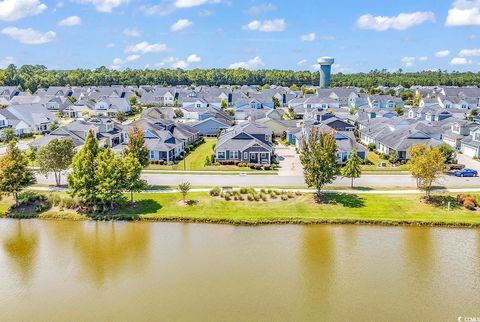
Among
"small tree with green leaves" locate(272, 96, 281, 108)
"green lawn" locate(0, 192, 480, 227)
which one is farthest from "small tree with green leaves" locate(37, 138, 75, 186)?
"small tree with green leaves" locate(272, 96, 281, 108)

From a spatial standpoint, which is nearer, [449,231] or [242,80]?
[449,231]

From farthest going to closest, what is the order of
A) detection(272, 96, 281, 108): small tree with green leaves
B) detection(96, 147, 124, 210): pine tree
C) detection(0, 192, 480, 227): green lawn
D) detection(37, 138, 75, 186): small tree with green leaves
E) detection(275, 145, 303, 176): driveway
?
detection(272, 96, 281, 108): small tree with green leaves
detection(275, 145, 303, 176): driveway
detection(37, 138, 75, 186): small tree with green leaves
detection(96, 147, 124, 210): pine tree
detection(0, 192, 480, 227): green lawn

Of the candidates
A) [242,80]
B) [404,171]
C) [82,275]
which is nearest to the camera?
[82,275]

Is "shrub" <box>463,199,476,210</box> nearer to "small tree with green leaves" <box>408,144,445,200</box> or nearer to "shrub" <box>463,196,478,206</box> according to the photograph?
"shrub" <box>463,196,478,206</box>

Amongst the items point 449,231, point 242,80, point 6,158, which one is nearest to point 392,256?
point 449,231

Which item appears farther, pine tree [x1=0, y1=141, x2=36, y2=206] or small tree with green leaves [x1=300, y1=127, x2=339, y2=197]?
small tree with green leaves [x1=300, y1=127, x2=339, y2=197]

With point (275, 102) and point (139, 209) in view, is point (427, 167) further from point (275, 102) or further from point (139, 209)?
point (275, 102)

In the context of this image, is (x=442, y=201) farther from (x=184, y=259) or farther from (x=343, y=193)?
(x=184, y=259)

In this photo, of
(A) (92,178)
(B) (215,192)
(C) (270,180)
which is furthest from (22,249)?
(C) (270,180)
